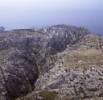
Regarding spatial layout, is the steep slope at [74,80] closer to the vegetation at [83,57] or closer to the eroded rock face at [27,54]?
the vegetation at [83,57]

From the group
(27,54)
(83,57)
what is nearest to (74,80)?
(83,57)

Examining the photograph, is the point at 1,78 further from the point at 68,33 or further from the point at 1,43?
the point at 68,33

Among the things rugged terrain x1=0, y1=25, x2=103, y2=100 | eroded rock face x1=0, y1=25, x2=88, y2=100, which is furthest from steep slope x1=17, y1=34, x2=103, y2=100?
eroded rock face x1=0, y1=25, x2=88, y2=100

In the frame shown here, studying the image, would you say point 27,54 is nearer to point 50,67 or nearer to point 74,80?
point 50,67

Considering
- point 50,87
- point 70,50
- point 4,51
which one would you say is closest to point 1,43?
point 4,51

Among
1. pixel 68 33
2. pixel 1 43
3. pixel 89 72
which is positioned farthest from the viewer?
pixel 68 33

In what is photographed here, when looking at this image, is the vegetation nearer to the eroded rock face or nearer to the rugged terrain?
the rugged terrain

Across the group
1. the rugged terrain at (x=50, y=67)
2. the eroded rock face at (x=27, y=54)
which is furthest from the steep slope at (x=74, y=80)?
the eroded rock face at (x=27, y=54)
